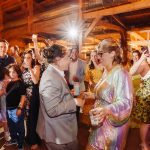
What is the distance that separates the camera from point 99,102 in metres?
2.52

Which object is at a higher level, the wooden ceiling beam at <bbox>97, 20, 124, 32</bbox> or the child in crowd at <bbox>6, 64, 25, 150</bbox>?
the wooden ceiling beam at <bbox>97, 20, 124, 32</bbox>

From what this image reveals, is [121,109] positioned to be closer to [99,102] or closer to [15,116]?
[99,102]

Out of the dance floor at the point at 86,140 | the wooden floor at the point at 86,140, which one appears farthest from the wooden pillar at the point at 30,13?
the wooden floor at the point at 86,140

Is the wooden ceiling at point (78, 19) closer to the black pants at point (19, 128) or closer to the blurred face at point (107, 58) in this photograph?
the black pants at point (19, 128)

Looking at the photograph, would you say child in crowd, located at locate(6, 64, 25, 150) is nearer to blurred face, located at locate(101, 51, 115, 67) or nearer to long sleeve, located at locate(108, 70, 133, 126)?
blurred face, located at locate(101, 51, 115, 67)

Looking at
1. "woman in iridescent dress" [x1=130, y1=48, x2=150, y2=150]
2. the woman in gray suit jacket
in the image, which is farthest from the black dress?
the woman in gray suit jacket

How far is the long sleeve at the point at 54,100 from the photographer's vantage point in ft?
7.93

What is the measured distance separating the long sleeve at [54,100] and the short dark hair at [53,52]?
0.27 m

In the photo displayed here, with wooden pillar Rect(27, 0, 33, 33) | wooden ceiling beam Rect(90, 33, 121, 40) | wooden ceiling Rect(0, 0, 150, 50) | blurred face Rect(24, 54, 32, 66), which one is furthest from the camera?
wooden pillar Rect(27, 0, 33, 33)

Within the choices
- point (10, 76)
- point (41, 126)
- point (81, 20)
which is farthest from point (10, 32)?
point (41, 126)

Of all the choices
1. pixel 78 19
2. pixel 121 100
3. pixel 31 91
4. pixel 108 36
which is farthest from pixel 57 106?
pixel 108 36

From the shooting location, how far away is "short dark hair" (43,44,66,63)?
261 centimetres

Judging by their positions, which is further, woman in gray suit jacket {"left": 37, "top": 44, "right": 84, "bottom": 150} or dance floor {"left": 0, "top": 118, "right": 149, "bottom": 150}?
dance floor {"left": 0, "top": 118, "right": 149, "bottom": 150}

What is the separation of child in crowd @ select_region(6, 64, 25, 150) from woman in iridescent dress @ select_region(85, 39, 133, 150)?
2198 mm
